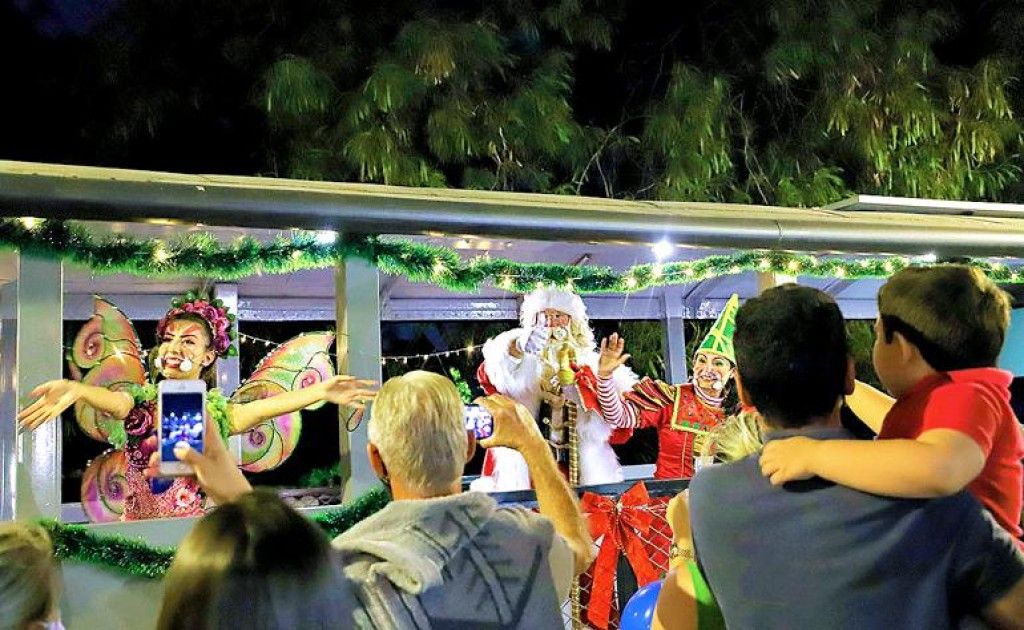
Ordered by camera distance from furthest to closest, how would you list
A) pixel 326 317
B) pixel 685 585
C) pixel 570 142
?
pixel 570 142
pixel 326 317
pixel 685 585

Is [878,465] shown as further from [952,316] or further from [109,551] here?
[109,551]

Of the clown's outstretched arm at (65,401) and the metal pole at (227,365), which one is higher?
the metal pole at (227,365)

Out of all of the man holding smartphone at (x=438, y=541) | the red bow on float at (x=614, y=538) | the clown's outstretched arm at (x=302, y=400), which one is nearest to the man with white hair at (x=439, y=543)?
the man holding smartphone at (x=438, y=541)

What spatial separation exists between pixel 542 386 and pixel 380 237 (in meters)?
1.22

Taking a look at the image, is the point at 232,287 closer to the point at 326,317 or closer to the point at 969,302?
the point at 326,317

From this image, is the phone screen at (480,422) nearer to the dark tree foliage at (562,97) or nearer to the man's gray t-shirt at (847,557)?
the man's gray t-shirt at (847,557)

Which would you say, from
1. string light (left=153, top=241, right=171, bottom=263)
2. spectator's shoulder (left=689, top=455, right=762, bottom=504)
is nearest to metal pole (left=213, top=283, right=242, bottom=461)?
string light (left=153, top=241, right=171, bottom=263)

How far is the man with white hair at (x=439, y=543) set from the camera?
1.61 meters

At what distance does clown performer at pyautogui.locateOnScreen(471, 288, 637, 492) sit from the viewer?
4.74 m

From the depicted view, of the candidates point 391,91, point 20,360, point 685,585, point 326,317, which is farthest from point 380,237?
point 391,91

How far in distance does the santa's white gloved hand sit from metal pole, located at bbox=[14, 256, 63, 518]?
7.07 feet

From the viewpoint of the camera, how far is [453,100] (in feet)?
29.4

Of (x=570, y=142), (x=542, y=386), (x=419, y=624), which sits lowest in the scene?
(x=419, y=624)

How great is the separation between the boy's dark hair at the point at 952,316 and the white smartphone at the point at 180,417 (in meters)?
2.31
